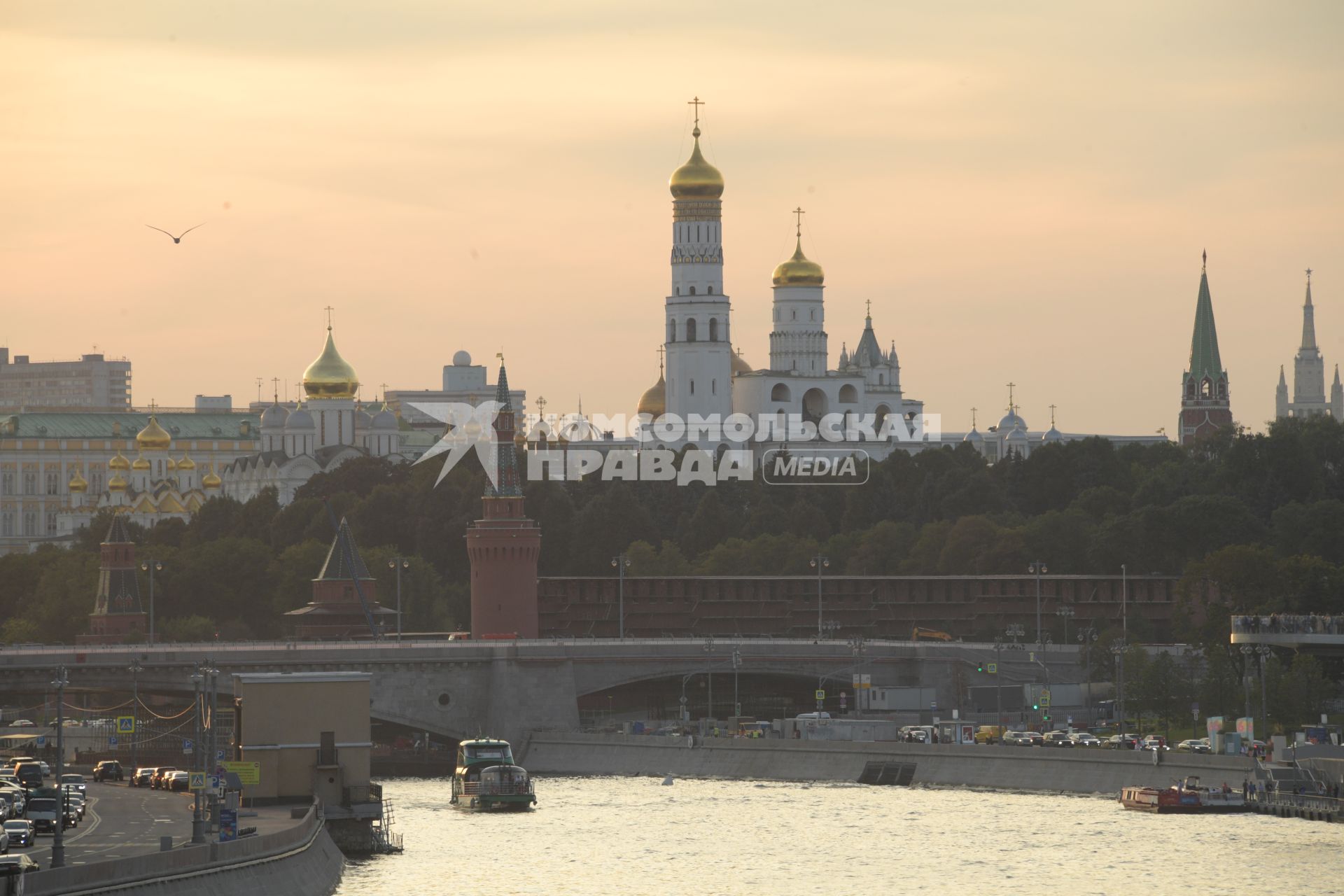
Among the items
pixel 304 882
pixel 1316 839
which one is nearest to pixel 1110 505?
pixel 1316 839

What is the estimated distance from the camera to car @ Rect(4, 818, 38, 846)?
235ft

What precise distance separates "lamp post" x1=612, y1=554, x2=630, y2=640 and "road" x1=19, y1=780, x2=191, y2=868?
182 feet

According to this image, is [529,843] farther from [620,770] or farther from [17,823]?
[620,770]

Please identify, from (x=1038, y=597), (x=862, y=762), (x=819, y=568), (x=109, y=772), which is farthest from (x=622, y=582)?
(x=109, y=772)

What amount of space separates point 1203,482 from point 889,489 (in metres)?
26.6

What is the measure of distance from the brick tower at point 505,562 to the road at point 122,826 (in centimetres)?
5087

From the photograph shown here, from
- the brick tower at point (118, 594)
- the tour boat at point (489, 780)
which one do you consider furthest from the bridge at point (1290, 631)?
the brick tower at point (118, 594)

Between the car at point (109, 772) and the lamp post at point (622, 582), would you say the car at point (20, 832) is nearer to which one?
the car at point (109, 772)

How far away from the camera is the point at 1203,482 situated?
166875mm

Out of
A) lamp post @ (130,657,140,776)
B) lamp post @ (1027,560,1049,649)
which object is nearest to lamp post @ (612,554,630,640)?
lamp post @ (1027,560,1049,649)

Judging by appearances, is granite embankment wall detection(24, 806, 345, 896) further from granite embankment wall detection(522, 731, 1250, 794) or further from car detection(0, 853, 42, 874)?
granite embankment wall detection(522, 731, 1250, 794)

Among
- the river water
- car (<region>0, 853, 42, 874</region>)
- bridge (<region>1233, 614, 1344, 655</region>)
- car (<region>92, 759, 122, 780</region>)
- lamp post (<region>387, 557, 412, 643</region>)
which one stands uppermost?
lamp post (<region>387, 557, 412, 643</region>)

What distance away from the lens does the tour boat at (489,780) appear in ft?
329

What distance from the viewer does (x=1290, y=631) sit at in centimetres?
11469
